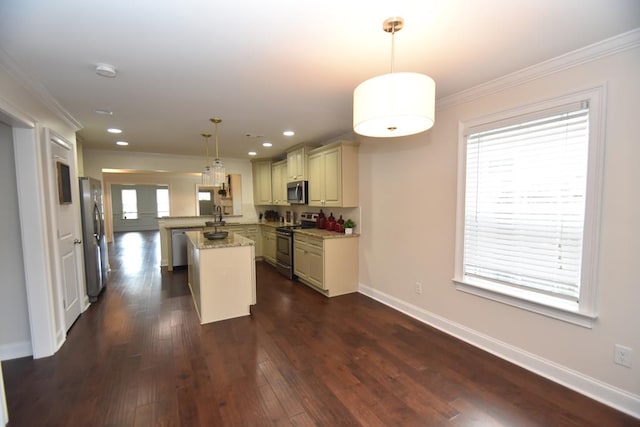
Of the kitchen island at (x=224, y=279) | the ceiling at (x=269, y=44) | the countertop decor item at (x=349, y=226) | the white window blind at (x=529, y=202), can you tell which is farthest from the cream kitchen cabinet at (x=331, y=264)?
the ceiling at (x=269, y=44)

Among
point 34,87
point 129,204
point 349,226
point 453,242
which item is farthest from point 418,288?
point 129,204

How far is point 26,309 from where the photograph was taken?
2594 millimetres

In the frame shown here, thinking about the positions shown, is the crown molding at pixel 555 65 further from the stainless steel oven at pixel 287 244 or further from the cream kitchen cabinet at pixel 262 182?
the cream kitchen cabinet at pixel 262 182

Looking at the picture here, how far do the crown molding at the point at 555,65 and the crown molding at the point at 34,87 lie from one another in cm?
365

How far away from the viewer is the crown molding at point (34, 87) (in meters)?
2.06

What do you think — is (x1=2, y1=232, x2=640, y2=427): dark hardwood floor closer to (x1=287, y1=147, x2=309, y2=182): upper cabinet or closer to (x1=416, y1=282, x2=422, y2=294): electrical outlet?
(x1=416, y1=282, x2=422, y2=294): electrical outlet

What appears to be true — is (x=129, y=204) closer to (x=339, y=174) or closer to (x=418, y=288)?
(x=339, y=174)

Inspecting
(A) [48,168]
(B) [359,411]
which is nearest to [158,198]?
(A) [48,168]

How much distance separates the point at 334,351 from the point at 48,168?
320cm

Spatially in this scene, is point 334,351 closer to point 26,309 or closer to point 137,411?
point 137,411

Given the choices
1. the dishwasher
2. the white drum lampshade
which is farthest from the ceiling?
the dishwasher

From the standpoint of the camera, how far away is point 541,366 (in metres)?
2.29

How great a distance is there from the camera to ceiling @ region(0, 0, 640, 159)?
155 centimetres

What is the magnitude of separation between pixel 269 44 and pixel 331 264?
9.85ft
